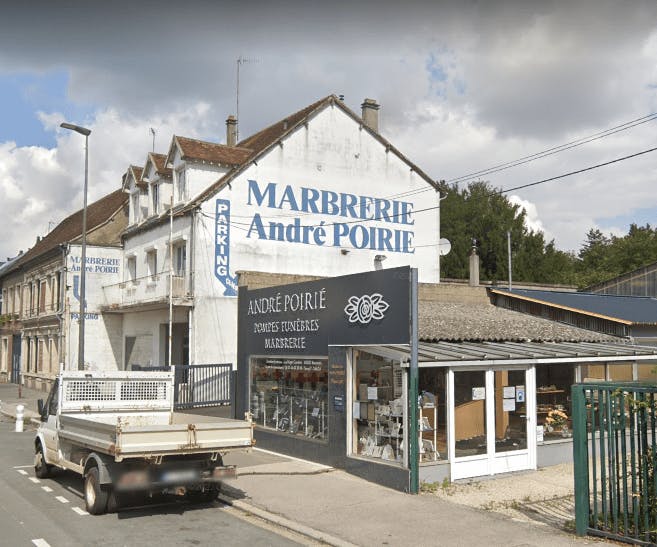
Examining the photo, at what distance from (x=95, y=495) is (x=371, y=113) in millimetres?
24210

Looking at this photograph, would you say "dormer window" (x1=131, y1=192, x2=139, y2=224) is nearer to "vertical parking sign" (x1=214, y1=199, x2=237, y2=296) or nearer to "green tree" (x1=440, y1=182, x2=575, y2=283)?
"vertical parking sign" (x1=214, y1=199, x2=237, y2=296)

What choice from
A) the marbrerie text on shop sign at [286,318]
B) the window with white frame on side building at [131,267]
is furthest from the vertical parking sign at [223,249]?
the marbrerie text on shop sign at [286,318]

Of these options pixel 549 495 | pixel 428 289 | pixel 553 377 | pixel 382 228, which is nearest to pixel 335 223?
pixel 382 228

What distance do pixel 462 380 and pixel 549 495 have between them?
7.68ft

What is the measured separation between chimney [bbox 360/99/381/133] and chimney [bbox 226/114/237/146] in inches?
236

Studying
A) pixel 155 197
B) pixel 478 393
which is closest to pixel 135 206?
pixel 155 197

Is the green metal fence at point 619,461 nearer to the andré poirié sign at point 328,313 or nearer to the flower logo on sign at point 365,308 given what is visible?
the andré poirié sign at point 328,313

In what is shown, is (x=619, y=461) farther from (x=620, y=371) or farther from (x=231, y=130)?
(x=231, y=130)

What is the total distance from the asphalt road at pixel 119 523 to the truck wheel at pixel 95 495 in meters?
0.11

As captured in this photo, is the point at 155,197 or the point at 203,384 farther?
the point at 155,197

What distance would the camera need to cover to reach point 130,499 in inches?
431

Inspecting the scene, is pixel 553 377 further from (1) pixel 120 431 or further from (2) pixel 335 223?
(2) pixel 335 223

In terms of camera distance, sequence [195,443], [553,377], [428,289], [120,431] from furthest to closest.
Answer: [428,289], [553,377], [195,443], [120,431]

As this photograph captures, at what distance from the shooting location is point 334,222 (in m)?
27.7
